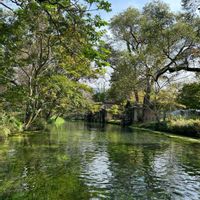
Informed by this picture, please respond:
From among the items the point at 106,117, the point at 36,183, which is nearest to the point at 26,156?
the point at 36,183

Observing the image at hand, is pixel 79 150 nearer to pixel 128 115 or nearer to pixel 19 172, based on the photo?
pixel 19 172

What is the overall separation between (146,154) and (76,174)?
23.8 feet

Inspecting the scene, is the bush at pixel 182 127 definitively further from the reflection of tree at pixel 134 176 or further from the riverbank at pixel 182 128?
the reflection of tree at pixel 134 176

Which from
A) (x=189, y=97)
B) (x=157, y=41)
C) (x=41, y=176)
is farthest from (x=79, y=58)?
(x=189, y=97)

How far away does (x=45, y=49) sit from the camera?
89.6ft

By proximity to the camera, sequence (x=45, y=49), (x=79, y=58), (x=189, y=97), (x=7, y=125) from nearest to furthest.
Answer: (x=79, y=58), (x=7, y=125), (x=45, y=49), (x=189, y=97)

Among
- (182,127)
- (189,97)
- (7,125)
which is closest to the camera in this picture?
(7,125)

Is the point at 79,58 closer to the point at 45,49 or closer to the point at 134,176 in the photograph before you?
the point at 134,176

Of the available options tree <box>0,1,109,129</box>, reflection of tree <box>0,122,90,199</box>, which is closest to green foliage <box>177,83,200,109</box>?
tree <box>0,1,109,129</box>

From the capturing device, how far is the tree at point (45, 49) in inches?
394

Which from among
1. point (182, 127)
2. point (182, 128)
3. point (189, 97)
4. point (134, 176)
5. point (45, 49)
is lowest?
point (134, 176)

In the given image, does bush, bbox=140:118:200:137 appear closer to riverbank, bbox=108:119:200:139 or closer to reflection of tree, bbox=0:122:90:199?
riverbank, bbox=108:119:200:139

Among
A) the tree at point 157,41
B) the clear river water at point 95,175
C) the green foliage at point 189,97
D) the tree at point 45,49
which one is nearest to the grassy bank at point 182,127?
the tree at point 157,41

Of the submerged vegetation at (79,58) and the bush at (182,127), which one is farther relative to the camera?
the bush at (182,127)
